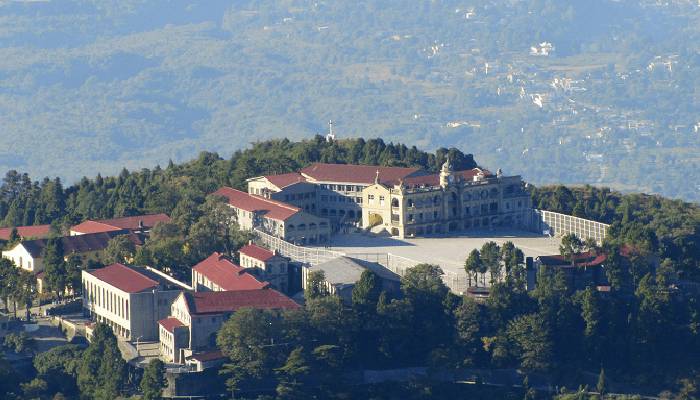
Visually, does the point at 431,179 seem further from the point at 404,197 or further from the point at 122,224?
the point at 122,224

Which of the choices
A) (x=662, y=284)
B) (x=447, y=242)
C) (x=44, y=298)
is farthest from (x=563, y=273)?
(x=44, y=298)

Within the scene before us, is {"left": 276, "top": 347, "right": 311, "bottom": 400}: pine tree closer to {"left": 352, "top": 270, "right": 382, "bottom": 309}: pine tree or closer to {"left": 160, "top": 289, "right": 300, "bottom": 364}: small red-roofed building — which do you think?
{"left": 160, "top": 289, "right": 300, "bottom": 364}: small red-roofed building

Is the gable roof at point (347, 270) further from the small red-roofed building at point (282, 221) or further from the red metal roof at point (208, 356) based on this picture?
the red metal roof at point (208, 356)

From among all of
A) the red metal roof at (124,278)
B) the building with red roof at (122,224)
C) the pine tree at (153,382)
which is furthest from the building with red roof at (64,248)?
the pine tree at (153,382)

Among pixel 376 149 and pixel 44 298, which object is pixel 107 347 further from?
pixel 376 149

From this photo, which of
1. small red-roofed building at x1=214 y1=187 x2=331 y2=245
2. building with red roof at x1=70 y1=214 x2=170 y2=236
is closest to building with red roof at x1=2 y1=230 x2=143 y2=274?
building with red roof at x1=70 y1=214 x2=170 y2=236

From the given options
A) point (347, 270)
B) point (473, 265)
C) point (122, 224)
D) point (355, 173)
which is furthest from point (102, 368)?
point (355, 173)
